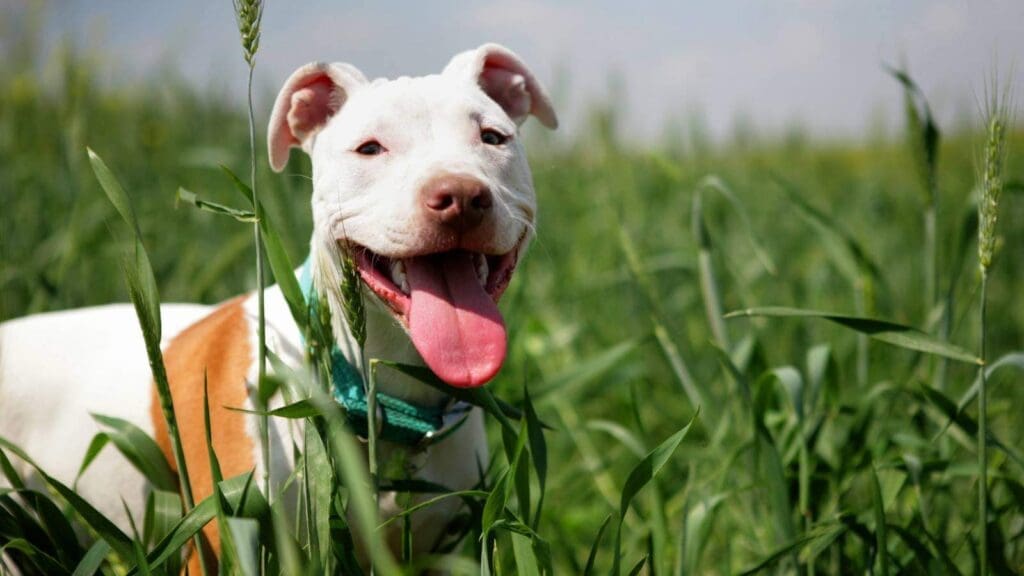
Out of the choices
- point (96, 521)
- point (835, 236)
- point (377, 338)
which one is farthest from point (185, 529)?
point (835, 236)

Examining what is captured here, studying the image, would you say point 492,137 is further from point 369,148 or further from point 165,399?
point 165,399

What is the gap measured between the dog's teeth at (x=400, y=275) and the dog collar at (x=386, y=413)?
0.16 m

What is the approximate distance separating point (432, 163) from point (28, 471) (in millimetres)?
1351

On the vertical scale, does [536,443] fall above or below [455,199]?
below

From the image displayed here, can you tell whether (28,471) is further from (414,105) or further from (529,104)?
(529,104)

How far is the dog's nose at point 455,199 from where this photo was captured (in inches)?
64.7

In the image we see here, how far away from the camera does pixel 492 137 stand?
1913 millimetres

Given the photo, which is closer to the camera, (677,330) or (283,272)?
(283,272)

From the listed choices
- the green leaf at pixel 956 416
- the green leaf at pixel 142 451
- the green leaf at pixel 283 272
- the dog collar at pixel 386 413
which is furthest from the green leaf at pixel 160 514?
the green leaf at pixel 956 416

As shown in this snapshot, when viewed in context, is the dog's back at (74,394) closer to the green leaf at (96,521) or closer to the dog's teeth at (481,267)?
the green leaf at (96,521)

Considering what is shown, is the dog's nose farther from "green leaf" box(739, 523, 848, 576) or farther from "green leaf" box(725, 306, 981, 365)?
"green leaf" box(739, 523, 848, 576)

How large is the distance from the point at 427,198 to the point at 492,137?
318 millimetres

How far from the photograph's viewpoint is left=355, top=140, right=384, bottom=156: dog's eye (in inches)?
73.0

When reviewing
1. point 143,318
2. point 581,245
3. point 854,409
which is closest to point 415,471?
point 143,318
